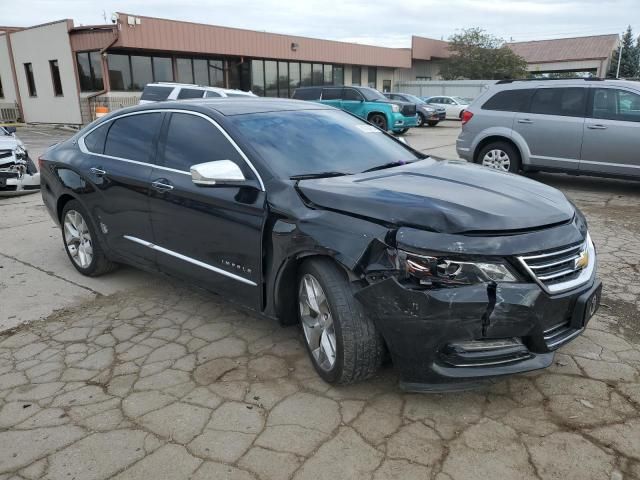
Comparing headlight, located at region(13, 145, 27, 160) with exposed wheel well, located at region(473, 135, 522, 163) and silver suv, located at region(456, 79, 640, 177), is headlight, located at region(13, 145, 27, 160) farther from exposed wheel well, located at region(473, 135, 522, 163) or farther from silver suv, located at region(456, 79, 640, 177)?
exposed wheel well, located at region(473, 135, 522, 163)

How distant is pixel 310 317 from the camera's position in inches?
127

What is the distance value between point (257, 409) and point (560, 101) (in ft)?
24.9

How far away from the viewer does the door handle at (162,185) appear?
390 centimetres

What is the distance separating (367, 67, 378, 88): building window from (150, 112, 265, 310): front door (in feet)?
120

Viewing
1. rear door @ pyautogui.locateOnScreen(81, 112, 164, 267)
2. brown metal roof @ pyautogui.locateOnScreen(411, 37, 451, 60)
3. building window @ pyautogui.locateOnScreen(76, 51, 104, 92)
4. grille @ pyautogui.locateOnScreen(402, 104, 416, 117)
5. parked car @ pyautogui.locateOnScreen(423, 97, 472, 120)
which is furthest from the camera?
brown metal roof @ pyautogui.locateOnScreen(411, 37, 451, 60)

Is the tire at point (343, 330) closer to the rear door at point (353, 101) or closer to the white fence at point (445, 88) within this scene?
the rear door at point (353, 101)

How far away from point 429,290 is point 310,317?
2.98 feet

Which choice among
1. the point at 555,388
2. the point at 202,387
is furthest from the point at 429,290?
the point at 202,387

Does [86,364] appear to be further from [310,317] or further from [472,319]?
[472,319]

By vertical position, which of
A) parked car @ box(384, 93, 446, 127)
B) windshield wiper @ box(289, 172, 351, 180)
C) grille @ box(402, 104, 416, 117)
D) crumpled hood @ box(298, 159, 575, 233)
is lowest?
parked car @ box(384, 93, 446, 127)

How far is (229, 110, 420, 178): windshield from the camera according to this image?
3.53 meters

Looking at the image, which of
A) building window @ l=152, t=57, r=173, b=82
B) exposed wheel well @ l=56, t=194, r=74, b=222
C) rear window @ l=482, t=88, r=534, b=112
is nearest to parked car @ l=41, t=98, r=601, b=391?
→ exposed wheel well @ l=56, t=194, r=74, b=222

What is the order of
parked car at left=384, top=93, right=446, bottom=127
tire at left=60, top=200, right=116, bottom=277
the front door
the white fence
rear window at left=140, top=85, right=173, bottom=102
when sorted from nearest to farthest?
the front door
tire at left=60, top=200, right=116, bottom=277
rear window at left=140, top=85, right=173, bottom=102
parked car at left=384, top=93, right=446, bottom=127
the white fence

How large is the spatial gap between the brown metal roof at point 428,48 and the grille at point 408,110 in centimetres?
2535
